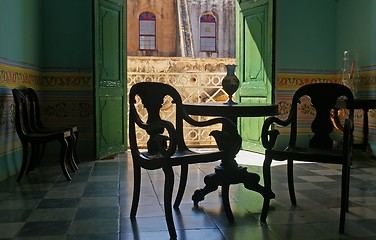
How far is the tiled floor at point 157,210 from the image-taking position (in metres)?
2.71

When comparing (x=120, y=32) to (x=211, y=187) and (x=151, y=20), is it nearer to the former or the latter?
(x=211, y=187)

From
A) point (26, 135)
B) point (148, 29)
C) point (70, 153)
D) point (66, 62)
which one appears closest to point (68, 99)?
point (66, 62)

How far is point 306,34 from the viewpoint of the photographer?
21.5 ft

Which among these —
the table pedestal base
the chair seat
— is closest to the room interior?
the table pedestal base

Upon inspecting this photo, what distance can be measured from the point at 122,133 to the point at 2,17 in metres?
2.40

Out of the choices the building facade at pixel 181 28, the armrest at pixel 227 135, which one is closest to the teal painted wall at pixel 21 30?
the armrest at pixel 227 135

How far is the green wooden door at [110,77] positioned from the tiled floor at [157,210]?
112 centimetres

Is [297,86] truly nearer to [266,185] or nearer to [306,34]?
[306,34]

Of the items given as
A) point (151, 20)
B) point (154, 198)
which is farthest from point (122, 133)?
point (151, 20)

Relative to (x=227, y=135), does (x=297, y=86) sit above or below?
above

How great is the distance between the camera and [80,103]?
6055 mm

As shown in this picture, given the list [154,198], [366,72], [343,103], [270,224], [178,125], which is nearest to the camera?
[270,224]

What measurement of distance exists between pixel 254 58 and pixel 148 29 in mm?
13578

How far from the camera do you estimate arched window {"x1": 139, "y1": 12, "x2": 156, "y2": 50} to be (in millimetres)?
19016
